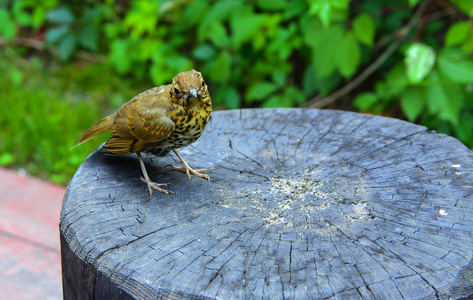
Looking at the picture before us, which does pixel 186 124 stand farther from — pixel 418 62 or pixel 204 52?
pixel 204 52

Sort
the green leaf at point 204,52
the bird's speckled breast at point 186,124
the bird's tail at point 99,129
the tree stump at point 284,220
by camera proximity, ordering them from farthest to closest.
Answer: the green leaf at point 204,52 → the bird's tail at point 99,129 → the bird's speckled breast at point 186,124 → the tree stump at point 284,220

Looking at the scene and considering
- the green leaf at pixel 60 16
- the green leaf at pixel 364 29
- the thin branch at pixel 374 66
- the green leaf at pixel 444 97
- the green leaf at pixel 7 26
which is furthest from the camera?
the green leaf at pixel 60 16

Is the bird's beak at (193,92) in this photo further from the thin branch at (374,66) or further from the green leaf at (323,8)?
the thin branch at (374,66)

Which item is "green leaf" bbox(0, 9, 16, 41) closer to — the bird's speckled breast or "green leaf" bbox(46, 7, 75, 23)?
"green leaf" bbox(46, 7, 75, 23)

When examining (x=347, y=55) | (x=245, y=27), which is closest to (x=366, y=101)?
(x=347, y=55)

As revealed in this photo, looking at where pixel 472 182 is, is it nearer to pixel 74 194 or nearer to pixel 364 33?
pixel 74 194

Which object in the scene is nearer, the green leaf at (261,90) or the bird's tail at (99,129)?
the bird's tail at (99,129)

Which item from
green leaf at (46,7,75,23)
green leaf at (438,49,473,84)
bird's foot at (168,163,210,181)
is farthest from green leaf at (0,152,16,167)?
green leaf at (438,49,473,84)

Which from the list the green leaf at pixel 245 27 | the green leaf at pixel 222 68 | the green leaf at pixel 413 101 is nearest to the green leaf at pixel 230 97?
the green leaf at pixel 222 68
